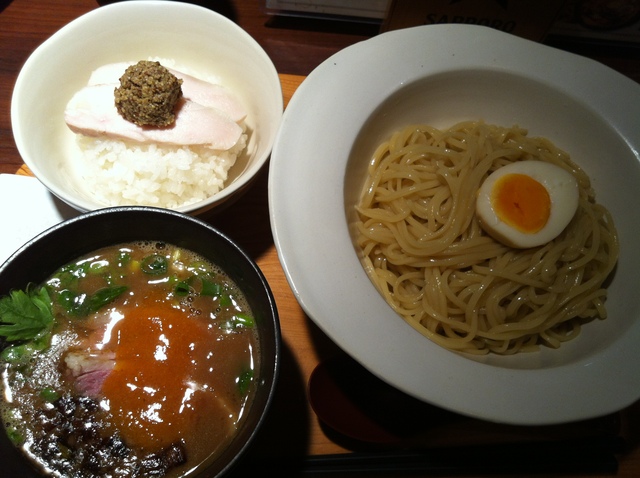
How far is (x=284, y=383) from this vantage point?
1618mm

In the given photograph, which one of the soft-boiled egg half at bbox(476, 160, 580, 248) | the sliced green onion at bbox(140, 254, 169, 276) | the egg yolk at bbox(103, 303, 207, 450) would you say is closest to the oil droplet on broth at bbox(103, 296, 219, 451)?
the egg yolk at bbox(103, 303, 207, 450)

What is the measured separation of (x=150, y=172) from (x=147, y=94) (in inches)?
10.5

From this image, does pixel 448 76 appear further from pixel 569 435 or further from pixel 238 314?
pixel 569 435

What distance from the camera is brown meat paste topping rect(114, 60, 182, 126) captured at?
166cm

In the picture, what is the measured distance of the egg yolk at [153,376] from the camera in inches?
48.9

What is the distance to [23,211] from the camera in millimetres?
1726

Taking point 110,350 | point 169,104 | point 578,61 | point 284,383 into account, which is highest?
point 578,61

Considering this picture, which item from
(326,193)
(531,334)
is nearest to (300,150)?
(326,193)

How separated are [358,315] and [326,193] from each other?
38 cm

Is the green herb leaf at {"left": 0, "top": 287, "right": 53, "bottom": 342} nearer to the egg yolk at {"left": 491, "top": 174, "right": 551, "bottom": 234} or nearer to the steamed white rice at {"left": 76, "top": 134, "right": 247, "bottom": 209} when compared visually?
the steamed white rice at {"left": 76, "top": 134, "right": 247, "bottom": 209}

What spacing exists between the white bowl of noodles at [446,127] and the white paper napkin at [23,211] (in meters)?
0.90

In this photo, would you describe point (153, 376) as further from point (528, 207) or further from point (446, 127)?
point (446, 127)

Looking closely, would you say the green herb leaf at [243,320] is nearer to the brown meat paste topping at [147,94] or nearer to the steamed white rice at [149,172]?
the steamed white rice at [149,172]

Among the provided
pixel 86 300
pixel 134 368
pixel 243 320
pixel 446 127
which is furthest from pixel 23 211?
pixel 446 127
